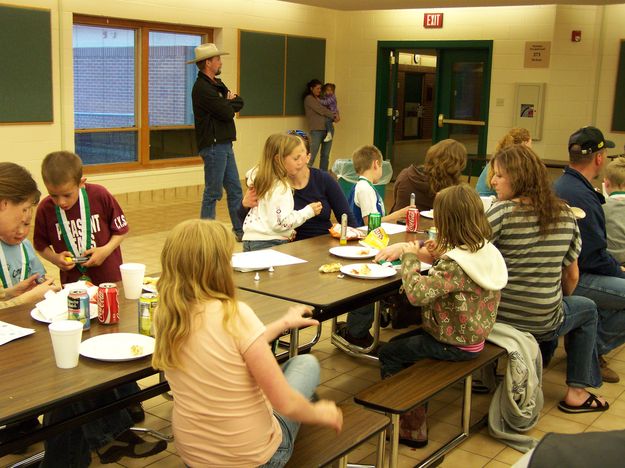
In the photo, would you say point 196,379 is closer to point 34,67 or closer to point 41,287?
point 41,287

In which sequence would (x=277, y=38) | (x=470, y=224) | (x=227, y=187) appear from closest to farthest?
(x=470, y=224) < (x=227, y=187) < (x=277, y=38)

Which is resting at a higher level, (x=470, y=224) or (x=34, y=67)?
(x=34, y=67)

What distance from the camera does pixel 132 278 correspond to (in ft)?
9.48

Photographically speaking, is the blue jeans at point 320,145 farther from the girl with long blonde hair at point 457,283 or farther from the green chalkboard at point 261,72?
the girl with long blonde hair at point 457,283

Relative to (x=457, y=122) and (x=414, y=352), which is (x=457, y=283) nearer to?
(x=414, y=352)

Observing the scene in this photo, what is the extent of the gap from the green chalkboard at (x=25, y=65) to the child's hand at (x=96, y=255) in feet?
16.4

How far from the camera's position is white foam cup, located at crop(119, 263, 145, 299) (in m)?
2.88

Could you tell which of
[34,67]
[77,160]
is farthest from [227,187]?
[77,160]

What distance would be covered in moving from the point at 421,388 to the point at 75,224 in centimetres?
162

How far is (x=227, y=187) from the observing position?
741 centimetres

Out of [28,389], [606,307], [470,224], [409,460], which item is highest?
[470,224]

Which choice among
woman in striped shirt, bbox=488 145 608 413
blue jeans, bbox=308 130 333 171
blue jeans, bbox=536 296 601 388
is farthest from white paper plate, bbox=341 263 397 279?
blue jeans, bbox=308 130 333 171

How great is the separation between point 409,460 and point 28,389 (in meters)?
1.70

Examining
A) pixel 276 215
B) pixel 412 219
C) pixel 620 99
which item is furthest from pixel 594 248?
pixel 620 99
